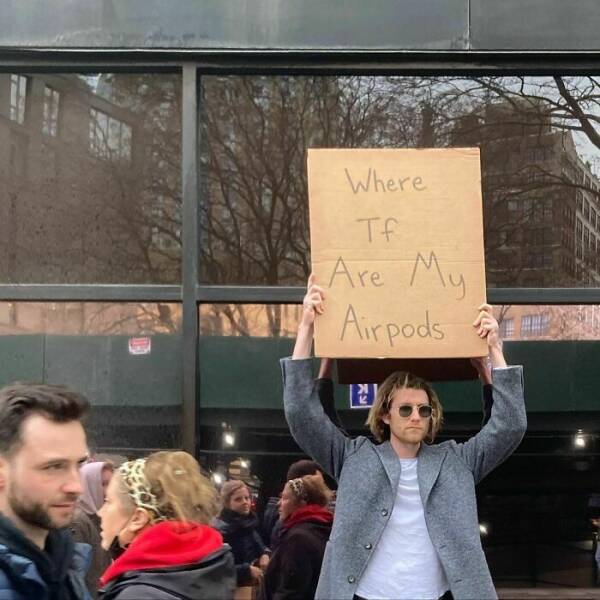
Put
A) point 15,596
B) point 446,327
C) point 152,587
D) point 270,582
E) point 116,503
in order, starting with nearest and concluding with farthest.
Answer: point 15,596
point 152,587
point 116,503
point 446,327
point 270,582

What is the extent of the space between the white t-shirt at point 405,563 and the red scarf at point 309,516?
148 centimetres

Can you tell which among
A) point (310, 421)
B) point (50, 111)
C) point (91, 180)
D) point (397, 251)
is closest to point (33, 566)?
point (310, 421)

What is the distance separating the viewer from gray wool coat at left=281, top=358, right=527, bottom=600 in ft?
9.82

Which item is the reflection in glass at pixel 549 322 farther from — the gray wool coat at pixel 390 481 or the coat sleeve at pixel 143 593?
the coat sleeve at pixel 143 593

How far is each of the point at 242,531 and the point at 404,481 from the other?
2359mm

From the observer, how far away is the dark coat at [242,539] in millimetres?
5176

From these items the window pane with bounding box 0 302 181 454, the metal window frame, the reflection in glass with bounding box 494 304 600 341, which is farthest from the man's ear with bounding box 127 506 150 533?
the reflection in glass with bounding box 494 304 600 341

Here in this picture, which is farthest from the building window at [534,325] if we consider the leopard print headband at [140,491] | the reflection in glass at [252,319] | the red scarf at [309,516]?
the leopard print headband at [140,491]

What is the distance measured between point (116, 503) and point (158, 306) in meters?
2.86

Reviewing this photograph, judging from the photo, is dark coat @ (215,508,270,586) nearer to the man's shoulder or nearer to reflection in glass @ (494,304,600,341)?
reflection in glass @ (494,304,600,341)

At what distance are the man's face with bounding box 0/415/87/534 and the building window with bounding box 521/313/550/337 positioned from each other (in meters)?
3.59

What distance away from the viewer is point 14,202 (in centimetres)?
529

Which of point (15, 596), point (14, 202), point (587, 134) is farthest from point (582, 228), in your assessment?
point (15, 596)

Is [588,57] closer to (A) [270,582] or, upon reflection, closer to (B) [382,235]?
(B) [382,235]
